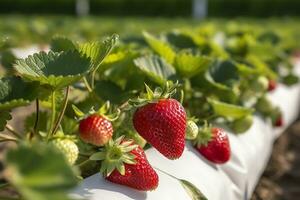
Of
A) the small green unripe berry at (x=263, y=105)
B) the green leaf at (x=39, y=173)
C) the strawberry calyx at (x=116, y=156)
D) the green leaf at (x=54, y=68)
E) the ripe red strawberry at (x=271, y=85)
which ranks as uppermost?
the green leaf at (x=39, y=173)

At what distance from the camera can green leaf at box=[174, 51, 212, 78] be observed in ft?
7.40

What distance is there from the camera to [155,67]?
218cm

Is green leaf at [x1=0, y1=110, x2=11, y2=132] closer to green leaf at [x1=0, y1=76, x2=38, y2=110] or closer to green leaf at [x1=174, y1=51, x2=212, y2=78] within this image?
green leaf at [x1=0, y1=76, x2=38, y2=110]

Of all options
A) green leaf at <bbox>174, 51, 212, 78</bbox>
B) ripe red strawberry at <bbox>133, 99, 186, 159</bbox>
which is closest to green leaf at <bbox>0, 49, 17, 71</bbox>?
green leaf at <bbox>174, 51, 212, 78</bbox>

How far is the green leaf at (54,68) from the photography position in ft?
4.99

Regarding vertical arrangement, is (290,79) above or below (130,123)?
below

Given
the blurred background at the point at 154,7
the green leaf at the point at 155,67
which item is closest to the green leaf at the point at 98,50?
the green leaf at the point at 155,67

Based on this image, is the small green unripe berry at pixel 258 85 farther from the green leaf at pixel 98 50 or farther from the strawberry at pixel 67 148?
the strawberry at pixel 67 148

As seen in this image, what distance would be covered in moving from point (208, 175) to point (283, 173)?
1.60m

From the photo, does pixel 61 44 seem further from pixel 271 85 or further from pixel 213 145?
pixel 271 85

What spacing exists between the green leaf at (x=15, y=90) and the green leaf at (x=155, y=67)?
51 centimetres

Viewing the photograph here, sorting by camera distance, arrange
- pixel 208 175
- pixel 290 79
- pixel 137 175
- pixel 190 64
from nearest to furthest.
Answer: pixel 137 175
pixel 208 175
pixel 190 64
pixel 290 79

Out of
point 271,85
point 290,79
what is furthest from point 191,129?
point 290,79

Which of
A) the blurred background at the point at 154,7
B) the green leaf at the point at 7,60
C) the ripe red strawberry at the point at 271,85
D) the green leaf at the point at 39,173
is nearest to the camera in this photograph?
the green leaf at the point at 39,173
